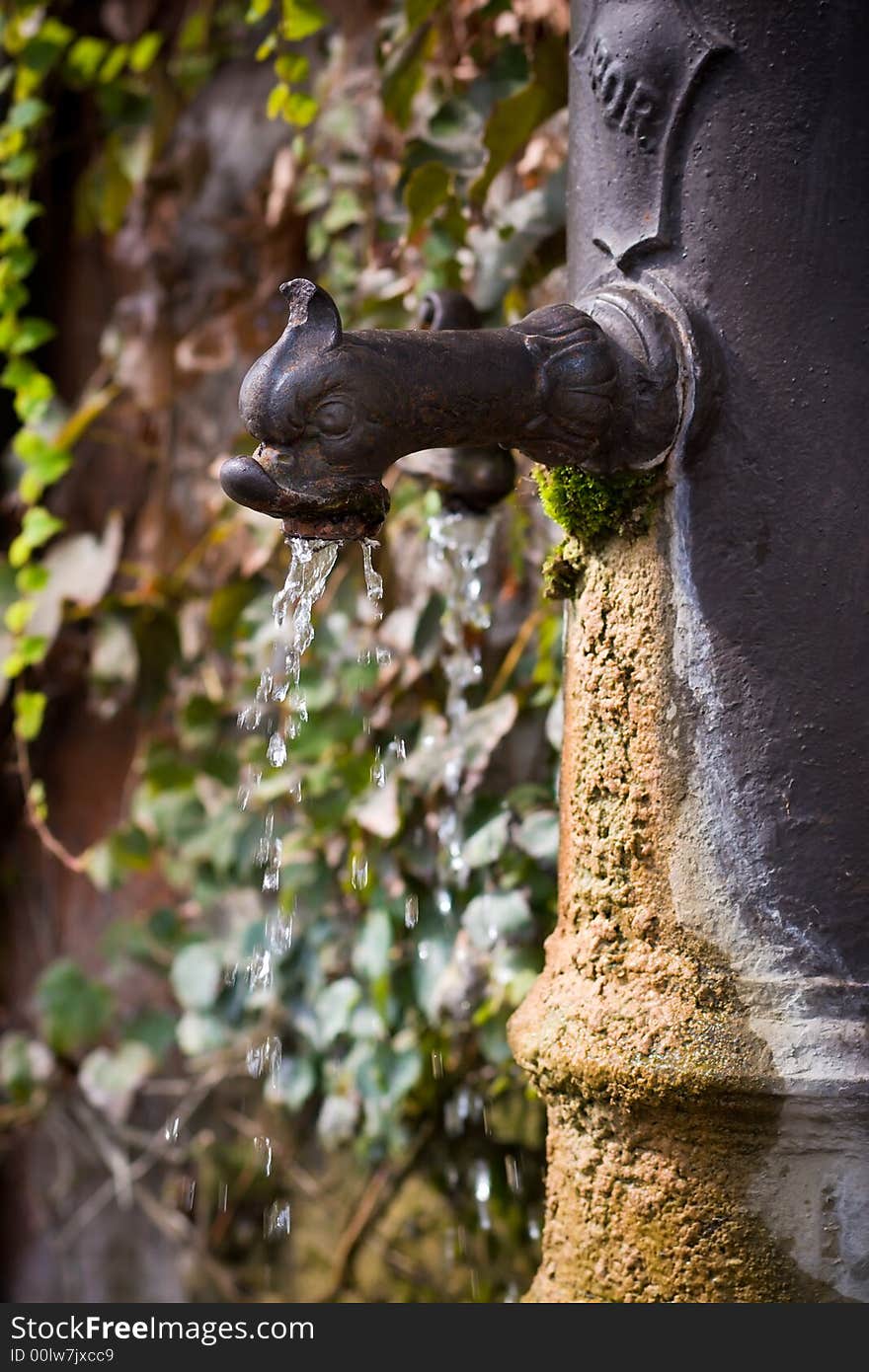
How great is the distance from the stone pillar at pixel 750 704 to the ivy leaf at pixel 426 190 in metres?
0.47

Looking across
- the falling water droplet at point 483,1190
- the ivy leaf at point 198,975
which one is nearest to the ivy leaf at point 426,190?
the ivy leaf at point 198,975

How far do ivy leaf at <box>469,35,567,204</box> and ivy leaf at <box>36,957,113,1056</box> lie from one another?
126 centimetres

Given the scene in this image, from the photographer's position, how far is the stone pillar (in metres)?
0.84

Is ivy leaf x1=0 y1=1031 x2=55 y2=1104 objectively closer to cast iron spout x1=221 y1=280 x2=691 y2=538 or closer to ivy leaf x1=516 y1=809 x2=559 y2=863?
ivy leaf x1=516 y1=809 x2=559 y2=863

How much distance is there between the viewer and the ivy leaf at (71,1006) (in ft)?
6.57

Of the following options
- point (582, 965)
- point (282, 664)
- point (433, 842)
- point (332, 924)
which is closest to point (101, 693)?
point (282, 664)

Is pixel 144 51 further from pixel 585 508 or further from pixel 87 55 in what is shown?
pixel 585 508

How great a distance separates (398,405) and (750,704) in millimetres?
274

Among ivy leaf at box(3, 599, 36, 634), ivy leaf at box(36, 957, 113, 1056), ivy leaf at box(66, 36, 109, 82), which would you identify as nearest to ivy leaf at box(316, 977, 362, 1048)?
ivy leaf at box(36, 957, 113, 1056)

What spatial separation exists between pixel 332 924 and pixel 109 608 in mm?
585

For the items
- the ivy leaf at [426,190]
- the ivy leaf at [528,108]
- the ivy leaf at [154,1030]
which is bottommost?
the ivy leaf at [154,1030]

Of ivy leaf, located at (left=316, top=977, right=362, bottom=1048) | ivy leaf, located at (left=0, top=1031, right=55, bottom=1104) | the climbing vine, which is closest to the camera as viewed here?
the climbing vine

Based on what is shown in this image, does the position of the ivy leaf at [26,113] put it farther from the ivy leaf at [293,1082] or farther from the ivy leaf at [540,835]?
the ivy leaf at [293,1082]

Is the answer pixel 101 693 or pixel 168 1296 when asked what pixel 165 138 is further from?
pixel 168 1296
